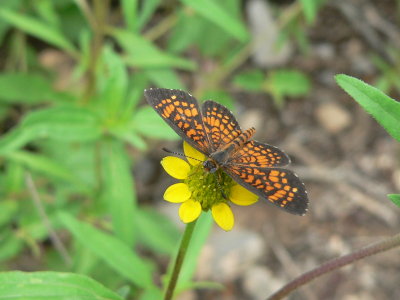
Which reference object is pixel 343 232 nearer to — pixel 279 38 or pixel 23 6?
pixel 279 38

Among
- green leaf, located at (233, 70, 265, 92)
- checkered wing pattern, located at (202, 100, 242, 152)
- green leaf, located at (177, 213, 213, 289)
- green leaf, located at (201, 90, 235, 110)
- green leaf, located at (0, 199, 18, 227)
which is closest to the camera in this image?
checkered wing pattern, located at (202, 100, 242, 152)

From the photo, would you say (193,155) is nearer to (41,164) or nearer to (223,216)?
(223,216)

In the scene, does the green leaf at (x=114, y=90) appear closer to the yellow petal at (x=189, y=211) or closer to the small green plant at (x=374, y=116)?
the yellow petal at (x=189, y=211)

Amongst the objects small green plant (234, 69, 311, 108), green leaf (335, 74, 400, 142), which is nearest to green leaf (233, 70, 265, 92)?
small green plant (234, 69, 311, 108)

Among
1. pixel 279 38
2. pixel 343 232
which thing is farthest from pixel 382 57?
pixel 343 232

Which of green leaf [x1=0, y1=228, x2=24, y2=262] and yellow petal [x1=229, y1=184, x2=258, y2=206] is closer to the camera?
yellow petal [x1=229, y1=184, x2=258, y2=206]

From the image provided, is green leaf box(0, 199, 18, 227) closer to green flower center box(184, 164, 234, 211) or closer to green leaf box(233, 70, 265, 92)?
green flower center box(184, 164, 234, 211)

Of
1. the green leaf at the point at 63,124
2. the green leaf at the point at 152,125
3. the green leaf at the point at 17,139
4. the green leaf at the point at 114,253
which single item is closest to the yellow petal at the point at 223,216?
the green leaf at the point at 114,253
